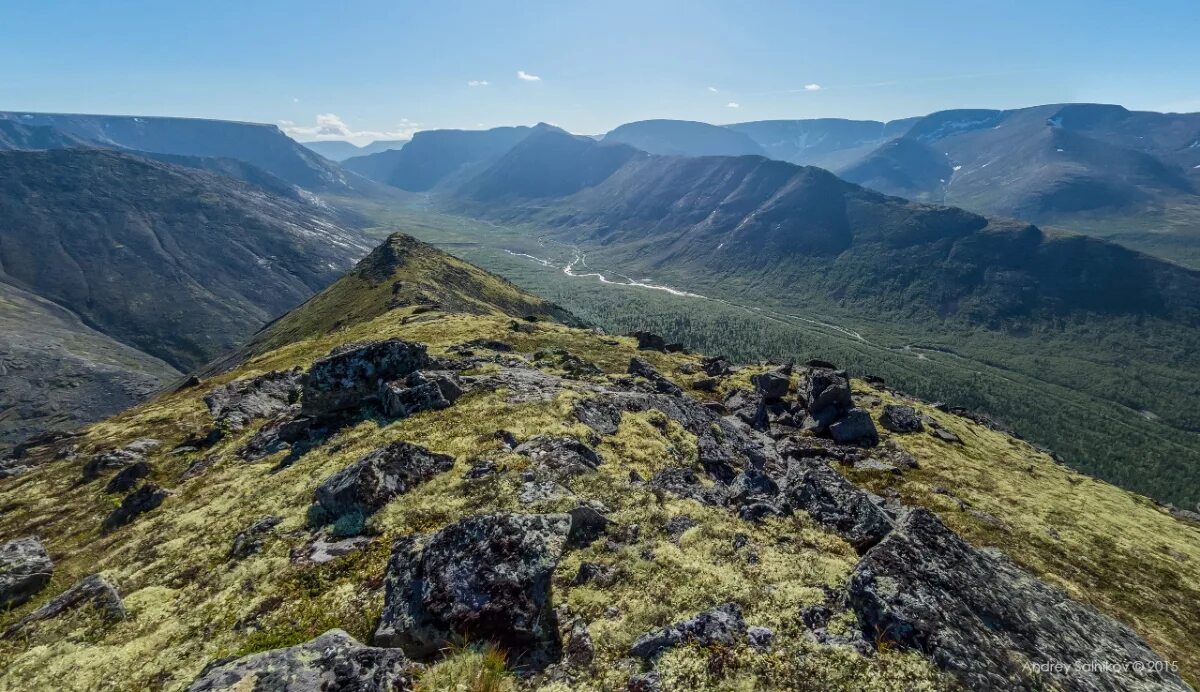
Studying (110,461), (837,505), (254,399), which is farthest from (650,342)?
(110,461)

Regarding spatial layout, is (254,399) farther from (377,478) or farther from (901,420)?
(901,420)

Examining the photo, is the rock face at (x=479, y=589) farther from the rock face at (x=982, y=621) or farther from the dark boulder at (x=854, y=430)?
Answer: the dark boulder at (x=854, y=430)

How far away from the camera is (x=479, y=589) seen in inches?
602

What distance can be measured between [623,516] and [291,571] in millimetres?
13598

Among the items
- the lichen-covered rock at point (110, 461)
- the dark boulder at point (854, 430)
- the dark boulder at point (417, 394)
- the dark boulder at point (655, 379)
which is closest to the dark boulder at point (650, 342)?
the dark boulder at point (655, 379)

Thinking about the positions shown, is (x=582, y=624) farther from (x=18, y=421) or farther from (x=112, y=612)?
(x=18, y=421)

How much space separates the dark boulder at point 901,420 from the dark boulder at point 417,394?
6072 cm

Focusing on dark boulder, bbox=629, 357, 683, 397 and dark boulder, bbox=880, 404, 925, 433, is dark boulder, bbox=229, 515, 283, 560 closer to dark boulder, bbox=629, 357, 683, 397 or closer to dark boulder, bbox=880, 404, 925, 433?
dark boulder, bbox=629, 357, 683, 397

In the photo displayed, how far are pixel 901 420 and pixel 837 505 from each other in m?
55.4

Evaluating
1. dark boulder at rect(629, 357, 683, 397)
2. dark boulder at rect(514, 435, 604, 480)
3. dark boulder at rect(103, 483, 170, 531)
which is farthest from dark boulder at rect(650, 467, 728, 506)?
dark boulder at rect(103, 483, 170, 531)

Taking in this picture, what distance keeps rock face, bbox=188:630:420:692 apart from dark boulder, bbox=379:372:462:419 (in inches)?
909

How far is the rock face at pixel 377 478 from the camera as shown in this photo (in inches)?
925

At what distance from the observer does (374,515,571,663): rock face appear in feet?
48.5

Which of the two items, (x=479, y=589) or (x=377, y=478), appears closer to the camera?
(x=479, y=589)
